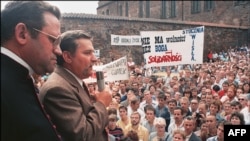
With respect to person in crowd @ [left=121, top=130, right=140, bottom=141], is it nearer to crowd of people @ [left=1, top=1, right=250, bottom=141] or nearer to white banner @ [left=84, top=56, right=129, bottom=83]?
white banner @ [left=84, top=56, right=129, bottom=83]

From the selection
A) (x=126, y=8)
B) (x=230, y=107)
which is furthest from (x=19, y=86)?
(x=126, y=8)

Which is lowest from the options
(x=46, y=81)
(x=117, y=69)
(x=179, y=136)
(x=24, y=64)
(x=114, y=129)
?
(x=114, y=129)

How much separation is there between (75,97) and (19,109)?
60 cm

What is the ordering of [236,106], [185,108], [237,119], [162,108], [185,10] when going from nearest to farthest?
[237,119] < [236,106] < [185,108] < [162,108] < [185,10]

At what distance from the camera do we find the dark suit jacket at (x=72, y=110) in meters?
1.73

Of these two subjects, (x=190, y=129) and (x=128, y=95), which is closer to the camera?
(x=190, y=129)

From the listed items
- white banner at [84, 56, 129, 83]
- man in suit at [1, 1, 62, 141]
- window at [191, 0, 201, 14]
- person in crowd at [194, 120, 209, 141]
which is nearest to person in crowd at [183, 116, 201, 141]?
person in crowd at [194, 120, 209, 141]

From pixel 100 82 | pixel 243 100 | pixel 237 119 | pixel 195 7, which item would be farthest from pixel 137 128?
pixel 195 7

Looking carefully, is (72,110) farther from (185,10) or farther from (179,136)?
(185,10)

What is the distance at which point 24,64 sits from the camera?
4.59ft

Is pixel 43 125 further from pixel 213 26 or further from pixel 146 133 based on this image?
pixel 213 26

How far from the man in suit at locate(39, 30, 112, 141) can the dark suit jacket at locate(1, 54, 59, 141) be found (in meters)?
0.32

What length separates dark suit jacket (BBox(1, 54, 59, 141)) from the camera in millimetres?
1268

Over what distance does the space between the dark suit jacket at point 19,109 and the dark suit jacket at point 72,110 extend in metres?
0.31
